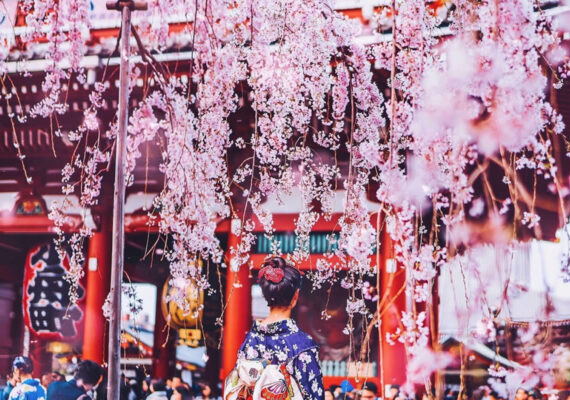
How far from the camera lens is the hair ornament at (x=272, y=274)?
14.0 ft

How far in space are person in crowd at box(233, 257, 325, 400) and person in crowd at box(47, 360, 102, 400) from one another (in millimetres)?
1780

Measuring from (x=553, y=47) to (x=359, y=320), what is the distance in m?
4.88

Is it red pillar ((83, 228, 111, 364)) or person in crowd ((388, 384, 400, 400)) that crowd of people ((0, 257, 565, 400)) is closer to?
person in crowd ((388, 384, 400, 400))

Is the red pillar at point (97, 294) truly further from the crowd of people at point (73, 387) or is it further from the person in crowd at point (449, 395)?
the person in crowd at point (449, 395)

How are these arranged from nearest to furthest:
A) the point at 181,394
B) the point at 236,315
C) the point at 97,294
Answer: the point at 181,394 < the point at 236,315 < the point at 97,294

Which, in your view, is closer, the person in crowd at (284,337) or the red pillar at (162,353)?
Answer: the person in crowd at (284,337)

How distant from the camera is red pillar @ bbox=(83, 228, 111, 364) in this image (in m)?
8.27

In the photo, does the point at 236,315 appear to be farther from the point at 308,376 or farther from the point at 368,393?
the point at 308,376

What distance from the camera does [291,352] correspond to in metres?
4.31

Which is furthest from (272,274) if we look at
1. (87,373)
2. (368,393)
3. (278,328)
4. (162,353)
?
(162,353)

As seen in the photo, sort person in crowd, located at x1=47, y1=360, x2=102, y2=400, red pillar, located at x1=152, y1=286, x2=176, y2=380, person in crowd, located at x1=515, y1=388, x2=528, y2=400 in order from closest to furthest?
1. person in crowd, located at x1=47, y1=360, x2=102, y2=400
2. person in crowd, located at x1=515, y1=388, x2=528, y2=400
3. red pillar, located at x1=152, y1=286, x2=176, y2=380

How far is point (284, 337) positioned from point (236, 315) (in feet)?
12.3

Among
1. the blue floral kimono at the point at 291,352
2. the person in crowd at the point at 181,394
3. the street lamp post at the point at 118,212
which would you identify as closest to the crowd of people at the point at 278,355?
the blue floral kimono at the point at 291,352

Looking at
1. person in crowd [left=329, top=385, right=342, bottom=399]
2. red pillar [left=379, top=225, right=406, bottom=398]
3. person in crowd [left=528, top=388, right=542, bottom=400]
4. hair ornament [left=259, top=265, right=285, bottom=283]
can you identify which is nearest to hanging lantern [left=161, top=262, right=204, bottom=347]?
person in crowd [left=329, top=385, right=342, bottom=399]
